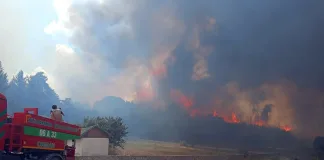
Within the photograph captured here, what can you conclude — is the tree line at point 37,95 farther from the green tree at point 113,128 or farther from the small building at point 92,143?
the small building at point 92,143

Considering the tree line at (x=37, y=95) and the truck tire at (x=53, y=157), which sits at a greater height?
the tree line at (x=37, y=95)

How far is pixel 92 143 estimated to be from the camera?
3231 centimetres

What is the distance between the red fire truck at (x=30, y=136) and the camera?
10664 millimetres

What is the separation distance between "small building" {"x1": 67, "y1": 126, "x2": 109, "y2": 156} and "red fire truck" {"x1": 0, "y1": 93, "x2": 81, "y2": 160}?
19.6 metres

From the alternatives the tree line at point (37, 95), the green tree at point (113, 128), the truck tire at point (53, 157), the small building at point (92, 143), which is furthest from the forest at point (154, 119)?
the truck tire at point (53, 157)

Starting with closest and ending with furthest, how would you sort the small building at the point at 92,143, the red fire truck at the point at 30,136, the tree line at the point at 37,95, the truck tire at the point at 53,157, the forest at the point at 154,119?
1. the red fire truck at the point at 30,136
2. the truck tire at the point at 53,157
3. the small building at the point at 92,143
4. the forest at the point at 154,119
5. the tree line at the point at 37,95

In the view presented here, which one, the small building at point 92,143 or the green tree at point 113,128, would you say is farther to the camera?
the green tree at point 113,128

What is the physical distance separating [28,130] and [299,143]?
161ft

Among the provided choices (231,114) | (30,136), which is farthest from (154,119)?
(30,136)

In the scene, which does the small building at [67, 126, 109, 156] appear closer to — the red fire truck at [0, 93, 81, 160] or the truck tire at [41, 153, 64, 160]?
the truck tire at [41, 153, 64, 160]

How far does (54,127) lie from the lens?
485 inches

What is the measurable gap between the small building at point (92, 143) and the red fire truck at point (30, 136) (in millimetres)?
19603

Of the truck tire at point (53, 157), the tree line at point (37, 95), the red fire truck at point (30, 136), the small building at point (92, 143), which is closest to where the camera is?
→ the red fire truck at point (30, 136)

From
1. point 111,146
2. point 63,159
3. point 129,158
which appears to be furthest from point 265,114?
point 63,159
